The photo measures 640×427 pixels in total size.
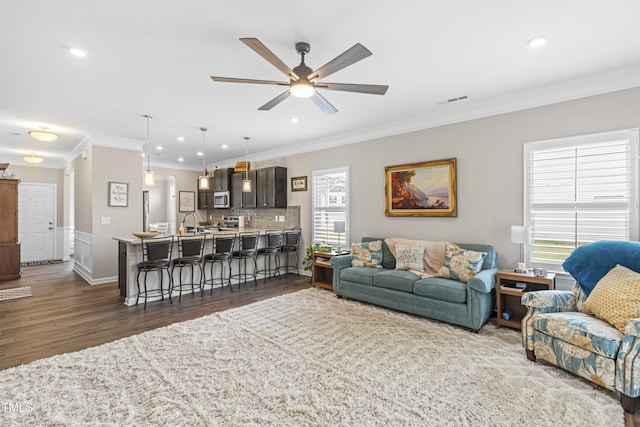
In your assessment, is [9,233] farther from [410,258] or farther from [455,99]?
[455,99]

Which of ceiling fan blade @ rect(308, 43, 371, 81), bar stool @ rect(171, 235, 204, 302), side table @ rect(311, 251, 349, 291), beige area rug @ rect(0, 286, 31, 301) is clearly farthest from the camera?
side table @ rect(311, 251, 349, 291)

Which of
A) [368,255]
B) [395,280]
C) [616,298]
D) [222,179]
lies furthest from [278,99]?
[222,179]

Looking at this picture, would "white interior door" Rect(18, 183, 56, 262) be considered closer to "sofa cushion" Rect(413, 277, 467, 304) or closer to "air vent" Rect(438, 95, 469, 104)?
"sofa cushion" Rect(413, 277, 467, 304)

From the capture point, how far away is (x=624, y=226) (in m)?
3.27

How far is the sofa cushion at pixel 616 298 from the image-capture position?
239 cm

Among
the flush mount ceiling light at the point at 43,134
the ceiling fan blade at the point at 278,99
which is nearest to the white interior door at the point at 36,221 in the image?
the flush mount ceiling light at the point at 43,134

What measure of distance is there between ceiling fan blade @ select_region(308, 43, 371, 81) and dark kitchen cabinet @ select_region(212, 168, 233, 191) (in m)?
6.06

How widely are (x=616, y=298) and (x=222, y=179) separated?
25.9ft

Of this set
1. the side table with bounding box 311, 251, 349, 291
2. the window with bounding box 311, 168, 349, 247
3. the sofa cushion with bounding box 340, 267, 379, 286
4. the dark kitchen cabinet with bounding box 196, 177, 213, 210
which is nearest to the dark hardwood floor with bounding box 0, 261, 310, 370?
the side table with bounding box 311, 251, 349, 291

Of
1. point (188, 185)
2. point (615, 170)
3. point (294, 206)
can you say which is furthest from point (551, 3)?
point (188, 185)

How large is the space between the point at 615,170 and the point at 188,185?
9349 mm

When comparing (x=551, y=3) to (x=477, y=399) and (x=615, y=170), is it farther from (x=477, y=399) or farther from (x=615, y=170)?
(x=477, y=399)

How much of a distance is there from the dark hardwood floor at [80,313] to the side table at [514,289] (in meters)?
3.14

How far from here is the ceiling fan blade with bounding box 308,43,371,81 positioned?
212 cm
